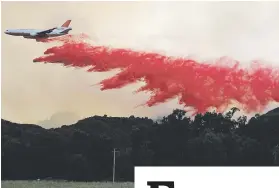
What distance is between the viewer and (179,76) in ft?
30.3

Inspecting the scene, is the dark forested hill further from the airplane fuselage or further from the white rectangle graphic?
the airplane fuselage

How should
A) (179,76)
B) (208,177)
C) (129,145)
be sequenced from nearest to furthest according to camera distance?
(208,177), (129,145), (179,76)

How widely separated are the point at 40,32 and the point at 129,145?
197 centimetres

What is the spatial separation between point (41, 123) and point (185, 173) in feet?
6.79

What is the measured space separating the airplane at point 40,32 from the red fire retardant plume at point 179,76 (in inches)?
5.0

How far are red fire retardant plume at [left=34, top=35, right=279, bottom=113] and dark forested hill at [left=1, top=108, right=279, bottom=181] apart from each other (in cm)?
21

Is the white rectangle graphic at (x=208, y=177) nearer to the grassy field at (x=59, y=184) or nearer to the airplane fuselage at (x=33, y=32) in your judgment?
the grassy field at (x=59, y=184)

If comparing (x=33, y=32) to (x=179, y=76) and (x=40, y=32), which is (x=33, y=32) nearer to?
(x=40, y=32)

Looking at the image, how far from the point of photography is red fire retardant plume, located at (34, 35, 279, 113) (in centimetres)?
908

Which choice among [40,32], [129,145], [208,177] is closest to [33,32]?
[40,32]

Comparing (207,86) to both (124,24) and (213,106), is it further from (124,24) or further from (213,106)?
(124,24)

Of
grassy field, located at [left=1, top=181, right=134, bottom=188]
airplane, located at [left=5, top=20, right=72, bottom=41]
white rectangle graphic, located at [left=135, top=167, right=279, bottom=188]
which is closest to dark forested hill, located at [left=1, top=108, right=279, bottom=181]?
grassy field, located at [left=1, top=181, right=134, bottom=188]

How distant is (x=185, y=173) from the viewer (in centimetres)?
873

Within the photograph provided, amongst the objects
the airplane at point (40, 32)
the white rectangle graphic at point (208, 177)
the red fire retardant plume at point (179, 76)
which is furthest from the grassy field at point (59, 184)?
the airplane at point (40, 32)
